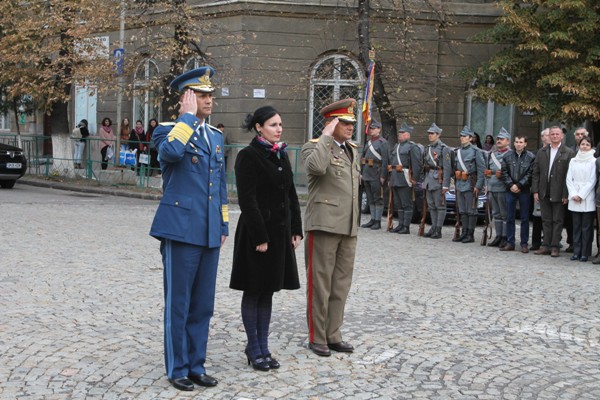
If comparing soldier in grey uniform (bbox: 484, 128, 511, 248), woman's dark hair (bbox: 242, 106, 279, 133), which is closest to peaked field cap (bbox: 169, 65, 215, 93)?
woman's dark hair (bbox: 242, 106, 279, 133)

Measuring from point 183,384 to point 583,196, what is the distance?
9263 millimetres

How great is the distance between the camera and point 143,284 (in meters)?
10.5

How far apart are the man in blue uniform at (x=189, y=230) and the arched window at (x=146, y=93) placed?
18687mm

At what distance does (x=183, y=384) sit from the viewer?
6.38 m

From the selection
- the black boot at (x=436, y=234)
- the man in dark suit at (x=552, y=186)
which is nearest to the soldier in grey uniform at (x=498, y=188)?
the man in dark suit at (x=552, y=186)

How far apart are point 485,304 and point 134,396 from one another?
4773mm

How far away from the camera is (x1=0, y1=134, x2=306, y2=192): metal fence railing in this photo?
25.4m

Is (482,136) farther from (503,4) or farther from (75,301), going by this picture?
(75,301)

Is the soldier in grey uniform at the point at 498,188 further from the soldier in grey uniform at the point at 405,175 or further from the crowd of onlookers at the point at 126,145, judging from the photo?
the crowd of onlookers at the point at 126,145

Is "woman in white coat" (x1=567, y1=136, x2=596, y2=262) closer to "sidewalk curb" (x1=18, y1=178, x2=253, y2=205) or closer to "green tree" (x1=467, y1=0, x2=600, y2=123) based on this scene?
"green tree" (x1=467, y1=0, x2=600, y2=123)

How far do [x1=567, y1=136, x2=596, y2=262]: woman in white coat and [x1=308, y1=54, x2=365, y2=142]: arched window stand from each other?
44.9 feet

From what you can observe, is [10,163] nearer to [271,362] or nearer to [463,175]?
[463,175]

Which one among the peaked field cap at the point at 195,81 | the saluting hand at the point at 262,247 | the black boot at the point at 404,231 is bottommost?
the black boot at the point at 404,231

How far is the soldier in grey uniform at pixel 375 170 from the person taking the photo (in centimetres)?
1809
